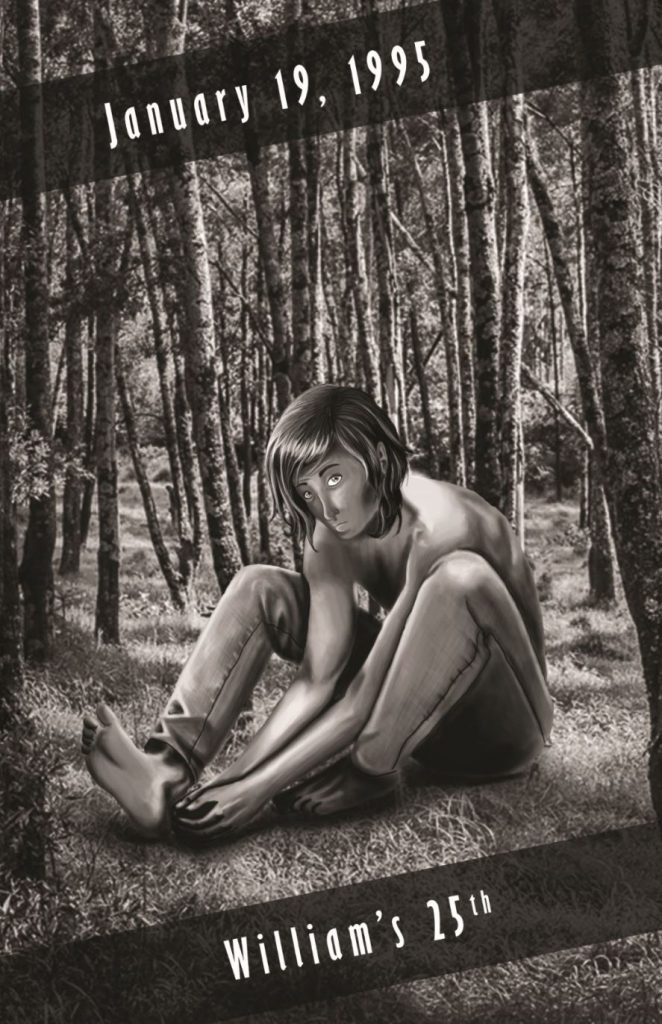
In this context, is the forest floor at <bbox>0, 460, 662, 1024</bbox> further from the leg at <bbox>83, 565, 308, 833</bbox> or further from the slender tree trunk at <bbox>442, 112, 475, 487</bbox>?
the slender tree trunk at <bbox>442, 112, 475, 487</bbox>

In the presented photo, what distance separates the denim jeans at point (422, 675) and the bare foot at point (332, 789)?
0.23 ft

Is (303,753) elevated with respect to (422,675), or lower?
lower

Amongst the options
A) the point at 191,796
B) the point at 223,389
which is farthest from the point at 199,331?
the point at 223,389

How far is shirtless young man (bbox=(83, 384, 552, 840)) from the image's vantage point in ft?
17.6

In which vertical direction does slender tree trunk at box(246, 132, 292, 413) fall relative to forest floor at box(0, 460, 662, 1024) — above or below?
above

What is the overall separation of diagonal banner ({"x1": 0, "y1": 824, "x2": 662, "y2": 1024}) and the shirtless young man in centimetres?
50

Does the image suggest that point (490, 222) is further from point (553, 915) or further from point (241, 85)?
point (553, 915)

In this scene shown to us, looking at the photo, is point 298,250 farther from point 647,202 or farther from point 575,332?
point 647,202

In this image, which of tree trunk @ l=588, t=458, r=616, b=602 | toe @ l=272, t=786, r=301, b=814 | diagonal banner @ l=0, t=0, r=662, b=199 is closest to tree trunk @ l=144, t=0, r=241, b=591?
diagonal banner @ l=0, t=0, r=662, b=199

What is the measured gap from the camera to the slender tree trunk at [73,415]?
9.16 m

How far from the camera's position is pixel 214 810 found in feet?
18.1

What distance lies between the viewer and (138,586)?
28.5ft

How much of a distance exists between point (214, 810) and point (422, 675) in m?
1.10

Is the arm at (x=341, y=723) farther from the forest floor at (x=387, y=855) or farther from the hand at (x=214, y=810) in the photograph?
the forest floor at (x=387, y=855)
